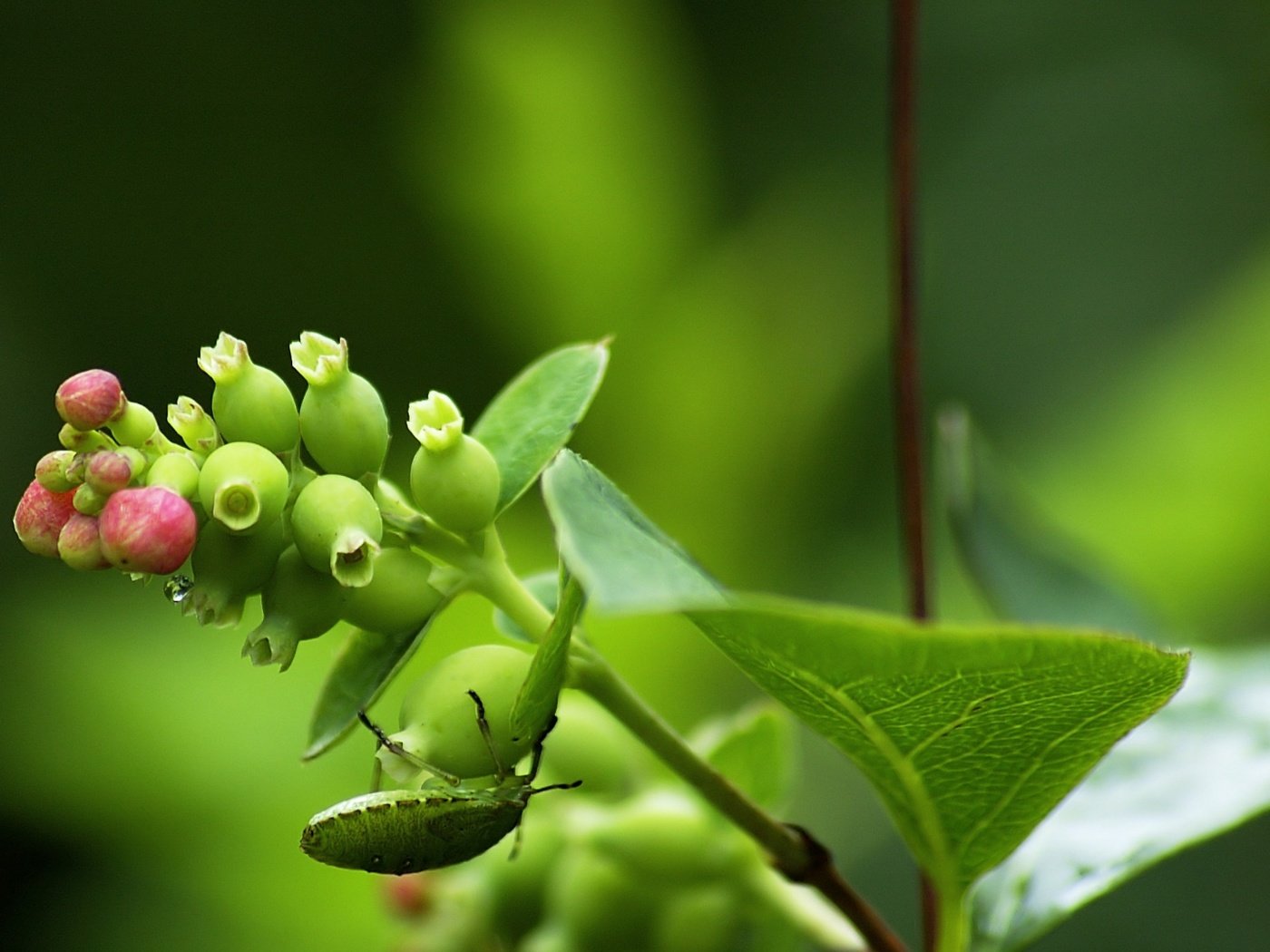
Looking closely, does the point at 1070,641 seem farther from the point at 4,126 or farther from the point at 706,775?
the point at 4,126

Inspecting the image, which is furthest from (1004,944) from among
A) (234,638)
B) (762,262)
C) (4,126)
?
(4,126)

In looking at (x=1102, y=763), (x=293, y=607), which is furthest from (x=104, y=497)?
(x=1102, y=763)

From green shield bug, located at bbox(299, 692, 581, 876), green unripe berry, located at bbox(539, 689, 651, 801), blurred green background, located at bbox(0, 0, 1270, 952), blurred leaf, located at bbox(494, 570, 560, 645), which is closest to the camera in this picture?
green shield bug, located at bbox(299, 692, 581, 876)

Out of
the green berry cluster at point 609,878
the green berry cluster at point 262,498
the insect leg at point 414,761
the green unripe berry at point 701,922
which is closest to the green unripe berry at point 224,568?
the green berry cluster at point 262,498

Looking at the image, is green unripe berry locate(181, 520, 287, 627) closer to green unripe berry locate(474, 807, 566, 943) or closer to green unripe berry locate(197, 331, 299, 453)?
green unripe berry locate(197, 331, 299, 453)

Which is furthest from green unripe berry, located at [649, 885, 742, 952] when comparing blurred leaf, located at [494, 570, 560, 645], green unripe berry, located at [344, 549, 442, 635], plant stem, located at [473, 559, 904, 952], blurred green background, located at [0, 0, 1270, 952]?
blurred green background, located at [0, 0, 1270, 952]

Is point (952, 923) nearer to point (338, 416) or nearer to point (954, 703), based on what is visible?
point (954, 703)
